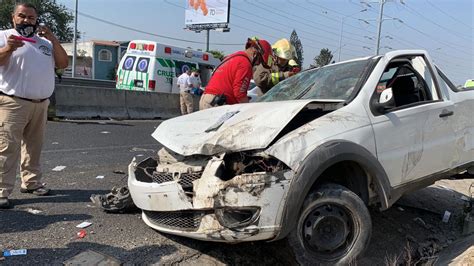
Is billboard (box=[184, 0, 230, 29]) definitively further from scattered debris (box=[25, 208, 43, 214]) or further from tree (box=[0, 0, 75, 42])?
scattered debris (box=[25, 208, 43, 214])

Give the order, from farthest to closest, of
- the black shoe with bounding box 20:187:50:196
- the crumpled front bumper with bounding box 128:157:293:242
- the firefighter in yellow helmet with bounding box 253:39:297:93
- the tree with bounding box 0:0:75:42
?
the tree with bounding box 0:0:75:42 → the firefighter in yellow helmet with bounding box 253:39:297:93 → the black shoe with bounding box 20:187:50:196 → the crumpled front bumper with bounding box 128:157:293:242

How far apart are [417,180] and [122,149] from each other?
529 cm

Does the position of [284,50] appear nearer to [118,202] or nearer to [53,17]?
[118,202]

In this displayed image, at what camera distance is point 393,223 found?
4.90 m

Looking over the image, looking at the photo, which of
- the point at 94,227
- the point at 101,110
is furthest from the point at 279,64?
the point at 101,110

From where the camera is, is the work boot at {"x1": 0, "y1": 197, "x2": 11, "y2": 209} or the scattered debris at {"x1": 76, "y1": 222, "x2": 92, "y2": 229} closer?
the scattered debris at {"x1": 76, "y1": 222, "x2": 92, "y2": 229}

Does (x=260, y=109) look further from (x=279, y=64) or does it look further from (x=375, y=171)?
(x=279, y=64)

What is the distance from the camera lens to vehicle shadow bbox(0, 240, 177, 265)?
3.28m

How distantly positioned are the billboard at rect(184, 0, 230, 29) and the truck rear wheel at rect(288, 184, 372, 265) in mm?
35514

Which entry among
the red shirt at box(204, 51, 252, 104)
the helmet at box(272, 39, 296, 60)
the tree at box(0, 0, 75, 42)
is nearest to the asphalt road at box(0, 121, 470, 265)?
the red shirt at box(204, 51, 252, 104)

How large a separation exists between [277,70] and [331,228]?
2972 mm

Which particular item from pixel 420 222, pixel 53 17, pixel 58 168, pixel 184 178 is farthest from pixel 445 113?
pixel 53 17

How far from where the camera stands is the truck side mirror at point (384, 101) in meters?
3.74

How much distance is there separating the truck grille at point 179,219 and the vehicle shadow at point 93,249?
24 cm
